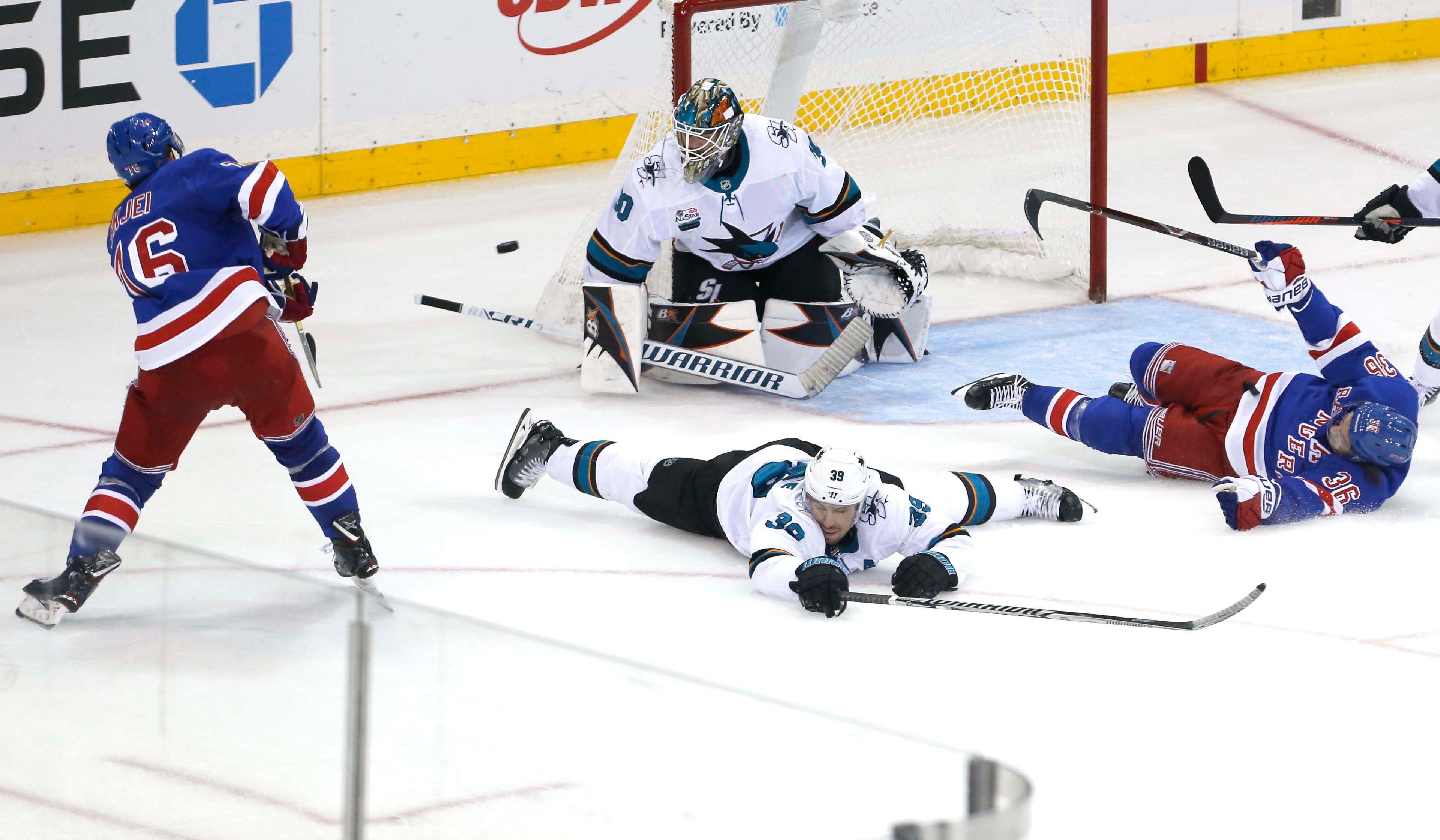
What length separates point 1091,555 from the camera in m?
4.21

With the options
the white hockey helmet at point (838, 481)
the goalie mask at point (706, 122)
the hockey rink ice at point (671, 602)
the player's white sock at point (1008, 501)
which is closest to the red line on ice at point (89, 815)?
the hockey rink ice at point (671, 602)

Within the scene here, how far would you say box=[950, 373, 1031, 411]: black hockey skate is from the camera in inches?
195

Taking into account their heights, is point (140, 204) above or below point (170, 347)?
above

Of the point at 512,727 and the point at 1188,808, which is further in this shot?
the point at 1188,808

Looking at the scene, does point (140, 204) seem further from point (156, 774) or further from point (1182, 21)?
point (1182, 21)

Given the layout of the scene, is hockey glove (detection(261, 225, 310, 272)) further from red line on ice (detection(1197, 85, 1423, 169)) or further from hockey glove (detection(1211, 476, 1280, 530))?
red line on ice (detection(1197, 85, 1423, 169))

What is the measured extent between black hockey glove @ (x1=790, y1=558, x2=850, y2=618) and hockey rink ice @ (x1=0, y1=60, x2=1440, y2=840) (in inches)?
2.4

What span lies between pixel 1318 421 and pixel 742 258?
1.87m

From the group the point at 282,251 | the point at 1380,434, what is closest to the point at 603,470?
the point at 282,251

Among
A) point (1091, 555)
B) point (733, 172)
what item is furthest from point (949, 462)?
point (733, 172)

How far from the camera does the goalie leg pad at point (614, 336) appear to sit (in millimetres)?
5473

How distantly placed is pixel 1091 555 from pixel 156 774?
2.40 meters

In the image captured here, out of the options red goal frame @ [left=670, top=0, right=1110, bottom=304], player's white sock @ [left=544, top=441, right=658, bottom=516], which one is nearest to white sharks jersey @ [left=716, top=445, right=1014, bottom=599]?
player's white sock @ [left=544, top=441, right=658, bottom=516]

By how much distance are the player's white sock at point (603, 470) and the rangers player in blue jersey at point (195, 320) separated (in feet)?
2.46
